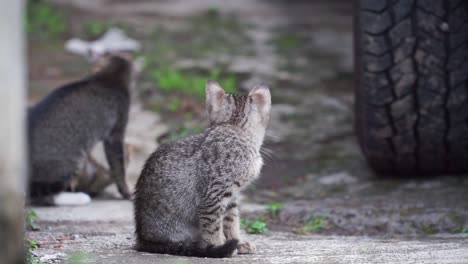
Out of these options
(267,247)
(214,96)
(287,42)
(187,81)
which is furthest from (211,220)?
(287,42)

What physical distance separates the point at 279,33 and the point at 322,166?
13.2 feet

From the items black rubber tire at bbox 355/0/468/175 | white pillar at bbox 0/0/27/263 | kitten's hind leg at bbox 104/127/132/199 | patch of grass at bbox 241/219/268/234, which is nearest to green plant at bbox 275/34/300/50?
kitten's hind leg at bbox 104/127/132/199

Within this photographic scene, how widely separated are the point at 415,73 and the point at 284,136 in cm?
208

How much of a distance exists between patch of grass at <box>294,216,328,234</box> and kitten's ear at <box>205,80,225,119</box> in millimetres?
1024

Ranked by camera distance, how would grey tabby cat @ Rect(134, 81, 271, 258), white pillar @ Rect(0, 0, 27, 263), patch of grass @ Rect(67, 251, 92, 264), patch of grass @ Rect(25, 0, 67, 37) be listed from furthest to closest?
patch of grass @ Rect(25, 0, 67, 37)
grey tabby cat @ Rect(134, 81, 271, 258)
patch of grass @ Rect(67, 251, 92, 264)
white pillar @ Rect(0, 0, 27, 263)

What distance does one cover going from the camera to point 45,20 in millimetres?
9992

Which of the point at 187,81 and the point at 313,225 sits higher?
the point at 187,81

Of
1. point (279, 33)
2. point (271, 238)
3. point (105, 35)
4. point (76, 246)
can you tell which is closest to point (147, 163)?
point (76, 246)

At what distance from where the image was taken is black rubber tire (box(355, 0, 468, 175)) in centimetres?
479

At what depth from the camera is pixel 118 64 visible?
251 inches

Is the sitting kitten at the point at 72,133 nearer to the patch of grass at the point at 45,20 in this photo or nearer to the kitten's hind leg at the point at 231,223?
the kitten's hind leg at the point at 231,223

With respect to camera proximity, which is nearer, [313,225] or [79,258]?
[79,258]

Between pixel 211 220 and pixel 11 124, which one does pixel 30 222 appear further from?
pixel 11 124

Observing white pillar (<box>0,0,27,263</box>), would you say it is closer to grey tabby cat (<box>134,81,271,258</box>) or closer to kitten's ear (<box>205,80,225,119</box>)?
grey tabby cat (<box>134,81,271,258</box>)
